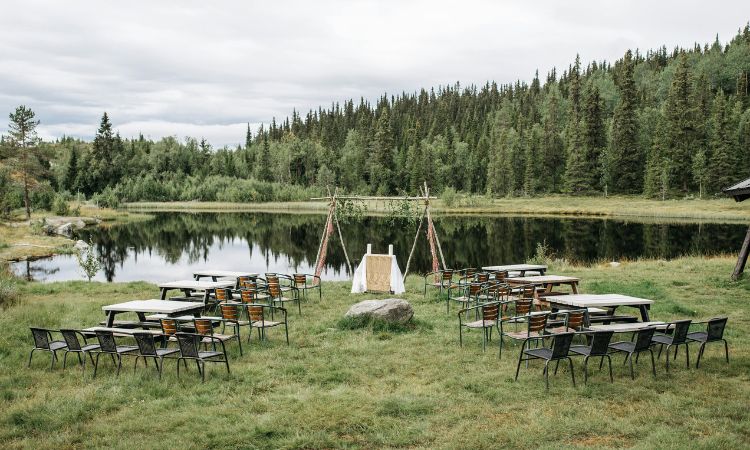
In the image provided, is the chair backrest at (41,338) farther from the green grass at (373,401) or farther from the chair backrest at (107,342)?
the chair backrest at (107,342)

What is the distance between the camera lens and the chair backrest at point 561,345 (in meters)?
8.08

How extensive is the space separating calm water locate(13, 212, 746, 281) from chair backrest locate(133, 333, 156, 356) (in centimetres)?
1471

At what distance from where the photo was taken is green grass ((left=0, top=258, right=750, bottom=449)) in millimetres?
6410

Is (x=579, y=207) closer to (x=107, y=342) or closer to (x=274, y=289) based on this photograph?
(x=274, y=289)

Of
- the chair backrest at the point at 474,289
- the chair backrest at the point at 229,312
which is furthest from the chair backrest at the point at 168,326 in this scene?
the chair backrest at the point at 474,289

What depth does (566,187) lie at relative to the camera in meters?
75.7

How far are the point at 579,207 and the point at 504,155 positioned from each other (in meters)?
20.0

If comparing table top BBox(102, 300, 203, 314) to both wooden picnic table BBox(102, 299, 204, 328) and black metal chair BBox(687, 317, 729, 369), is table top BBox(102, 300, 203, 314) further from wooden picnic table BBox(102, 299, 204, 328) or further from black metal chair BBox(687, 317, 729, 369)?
black metal chair BBox(687, 317, 729, 369)

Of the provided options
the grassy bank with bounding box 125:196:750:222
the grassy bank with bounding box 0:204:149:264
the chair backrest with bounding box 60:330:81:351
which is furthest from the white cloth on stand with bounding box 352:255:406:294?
the grassy bank with bounding box 125:196:750:222

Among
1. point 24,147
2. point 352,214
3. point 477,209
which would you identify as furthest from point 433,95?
point 352,214

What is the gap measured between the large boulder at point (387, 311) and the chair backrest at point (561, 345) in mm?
4478

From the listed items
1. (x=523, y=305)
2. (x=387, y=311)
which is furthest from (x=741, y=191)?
(x=387, y=311)

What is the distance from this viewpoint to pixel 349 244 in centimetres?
4297

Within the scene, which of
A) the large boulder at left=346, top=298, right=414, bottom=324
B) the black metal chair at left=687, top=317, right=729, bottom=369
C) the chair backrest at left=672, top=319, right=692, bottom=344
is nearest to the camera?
the chair backrest at left=672, top=319, right=692, bottom=344
